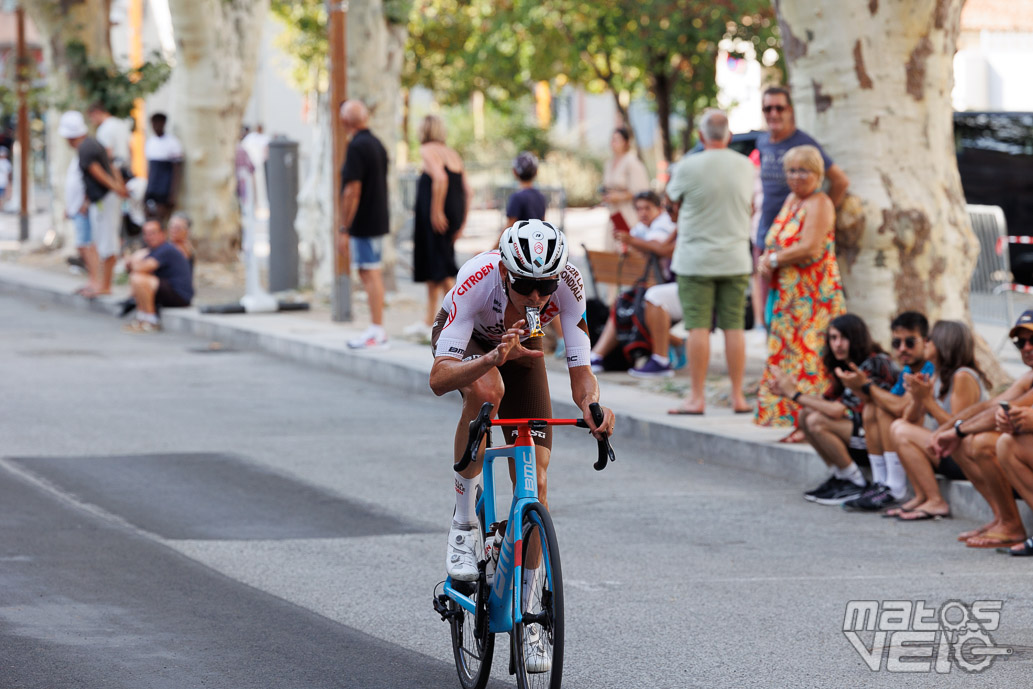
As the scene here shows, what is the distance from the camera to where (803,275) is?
1042 cm

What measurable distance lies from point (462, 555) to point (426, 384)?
24.8ft

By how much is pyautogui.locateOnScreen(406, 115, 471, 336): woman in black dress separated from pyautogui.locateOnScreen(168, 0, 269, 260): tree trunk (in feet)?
23.1

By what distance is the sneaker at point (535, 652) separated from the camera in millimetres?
5180

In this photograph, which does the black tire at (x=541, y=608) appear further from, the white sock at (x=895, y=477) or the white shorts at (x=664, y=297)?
the white shorts at (x=664, y=297)

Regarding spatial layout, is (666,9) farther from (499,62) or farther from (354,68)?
(499,62)

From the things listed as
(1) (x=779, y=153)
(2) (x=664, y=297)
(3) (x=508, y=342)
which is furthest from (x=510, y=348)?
(2) (x=664, y=297)

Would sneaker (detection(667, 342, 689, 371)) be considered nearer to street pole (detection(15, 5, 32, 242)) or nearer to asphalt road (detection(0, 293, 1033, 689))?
asphalt road (detection(0, 293, 1033, 689))

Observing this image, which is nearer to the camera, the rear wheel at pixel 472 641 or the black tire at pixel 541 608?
the black tire at pixel 541 608

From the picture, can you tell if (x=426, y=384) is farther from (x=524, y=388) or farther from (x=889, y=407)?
(x=524, y=388)

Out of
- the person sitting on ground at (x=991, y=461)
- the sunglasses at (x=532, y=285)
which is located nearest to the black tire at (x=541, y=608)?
the sunglasses at (x=532, y=285)

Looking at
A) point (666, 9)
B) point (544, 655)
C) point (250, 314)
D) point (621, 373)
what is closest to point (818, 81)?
point (621, 373)

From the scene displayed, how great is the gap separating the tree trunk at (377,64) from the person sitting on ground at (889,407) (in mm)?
9851

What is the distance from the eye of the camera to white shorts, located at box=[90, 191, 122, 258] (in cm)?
1892

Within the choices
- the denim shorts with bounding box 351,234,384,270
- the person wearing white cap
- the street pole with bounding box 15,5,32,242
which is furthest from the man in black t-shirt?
the street pole with bounding box 15,5,32,242
